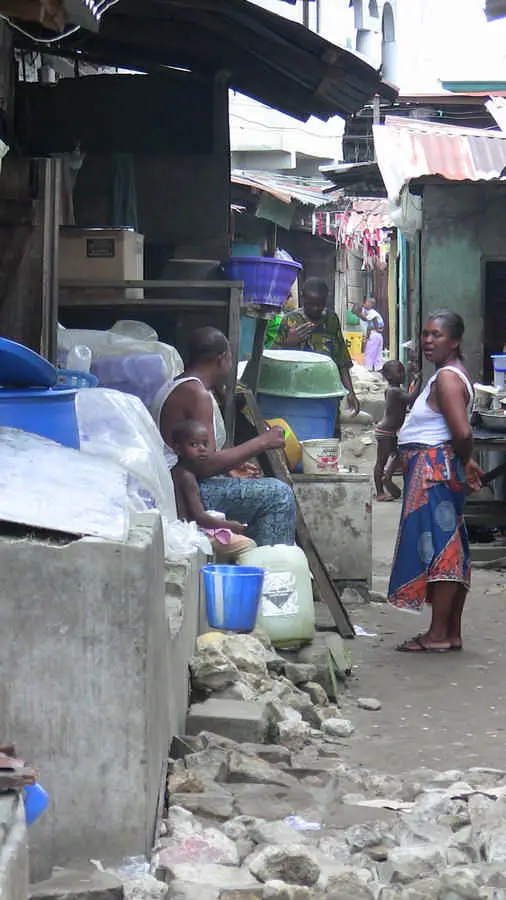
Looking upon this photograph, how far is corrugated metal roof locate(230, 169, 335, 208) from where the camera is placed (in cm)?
1605

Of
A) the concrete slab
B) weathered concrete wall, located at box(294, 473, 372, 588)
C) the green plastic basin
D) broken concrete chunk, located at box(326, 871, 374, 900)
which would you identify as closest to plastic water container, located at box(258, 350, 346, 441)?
Answer: the green plastic basin

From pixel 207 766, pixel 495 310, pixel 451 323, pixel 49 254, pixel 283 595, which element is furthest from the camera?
pixel 495 310

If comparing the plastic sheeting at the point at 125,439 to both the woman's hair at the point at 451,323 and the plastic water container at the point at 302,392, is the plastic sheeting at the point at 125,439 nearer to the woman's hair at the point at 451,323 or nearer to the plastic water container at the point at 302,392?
the woman's hair at the point at 451,323

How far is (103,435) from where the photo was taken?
5098 mm

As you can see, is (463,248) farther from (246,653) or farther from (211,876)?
(211,876)

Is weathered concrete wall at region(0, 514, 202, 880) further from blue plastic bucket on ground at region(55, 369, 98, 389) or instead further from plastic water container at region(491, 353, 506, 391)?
plastic water container at region(491, 353, 506, 391)

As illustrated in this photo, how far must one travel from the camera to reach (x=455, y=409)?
6.60 meters

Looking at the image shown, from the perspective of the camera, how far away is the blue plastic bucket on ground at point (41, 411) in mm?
3830

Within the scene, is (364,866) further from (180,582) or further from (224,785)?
(180,582)

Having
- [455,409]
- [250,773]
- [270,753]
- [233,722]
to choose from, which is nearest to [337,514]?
[455,409]

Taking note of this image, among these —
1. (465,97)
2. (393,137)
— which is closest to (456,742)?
(393,137)

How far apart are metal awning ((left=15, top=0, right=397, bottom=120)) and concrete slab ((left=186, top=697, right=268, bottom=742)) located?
13.3ft

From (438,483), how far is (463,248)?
6.01 m

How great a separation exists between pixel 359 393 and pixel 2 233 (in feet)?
48.2
